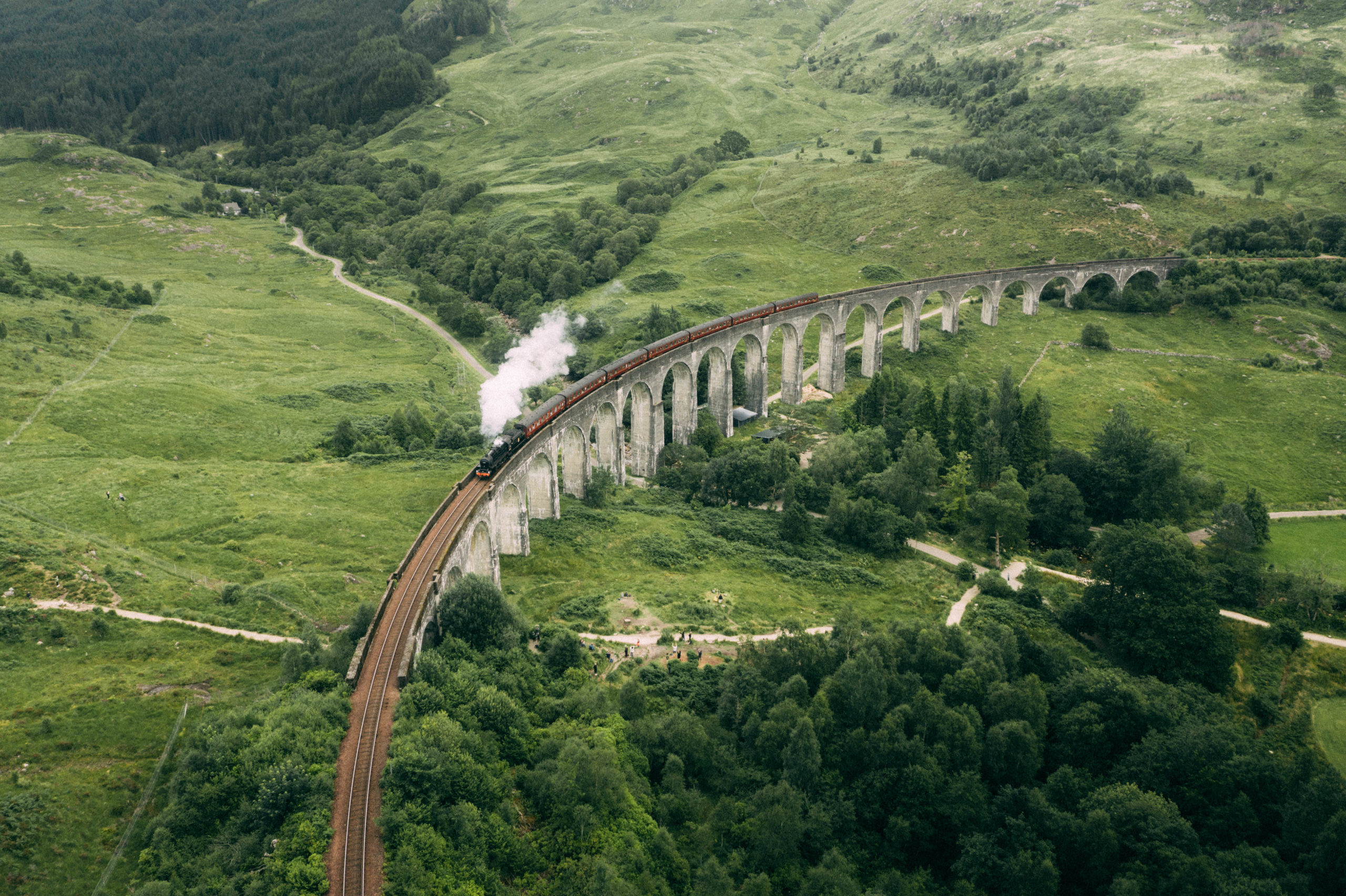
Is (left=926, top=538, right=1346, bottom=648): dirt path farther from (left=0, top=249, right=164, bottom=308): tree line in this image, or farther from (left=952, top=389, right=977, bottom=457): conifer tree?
(left=0, top=249, right=164, bottom=308): tree line

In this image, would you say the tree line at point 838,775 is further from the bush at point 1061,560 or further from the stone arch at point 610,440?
the stone arch at point 610,440

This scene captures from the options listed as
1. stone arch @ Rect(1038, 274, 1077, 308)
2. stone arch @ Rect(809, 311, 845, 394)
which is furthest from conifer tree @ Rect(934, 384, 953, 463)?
stone arch @ Rect(1038, 274, 1077, 308)

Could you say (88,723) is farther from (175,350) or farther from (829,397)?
(829,397)

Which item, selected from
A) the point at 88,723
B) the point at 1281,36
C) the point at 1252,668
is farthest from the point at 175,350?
the point at 1281,36

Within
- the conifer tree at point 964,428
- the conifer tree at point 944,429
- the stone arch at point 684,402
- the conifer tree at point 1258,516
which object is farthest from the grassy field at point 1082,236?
the stone arch at point 684,402

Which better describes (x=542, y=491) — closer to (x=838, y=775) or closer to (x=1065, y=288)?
(x=838, y=775)

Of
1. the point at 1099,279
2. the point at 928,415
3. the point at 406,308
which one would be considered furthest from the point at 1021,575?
the point at 406,308
